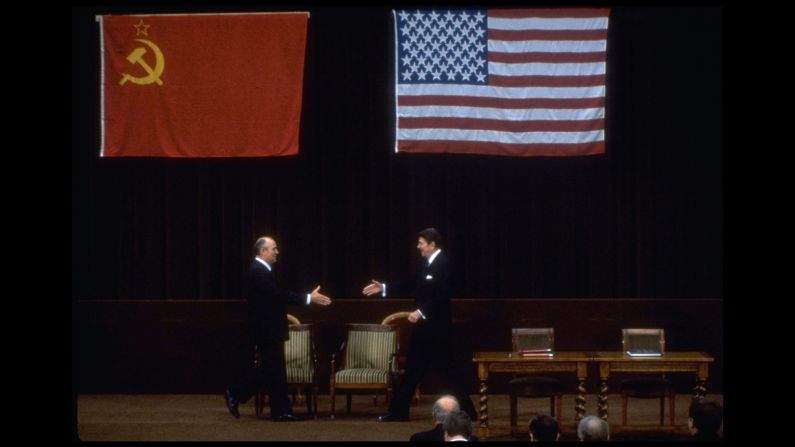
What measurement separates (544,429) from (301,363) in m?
5.22

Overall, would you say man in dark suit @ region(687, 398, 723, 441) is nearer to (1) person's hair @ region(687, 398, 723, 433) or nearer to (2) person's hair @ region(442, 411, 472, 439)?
(1) person's hair @ region(687, 398, 723, 433)

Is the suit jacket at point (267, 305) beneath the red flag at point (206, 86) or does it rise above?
beneath

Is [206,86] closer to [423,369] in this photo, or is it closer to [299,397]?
[299,397]

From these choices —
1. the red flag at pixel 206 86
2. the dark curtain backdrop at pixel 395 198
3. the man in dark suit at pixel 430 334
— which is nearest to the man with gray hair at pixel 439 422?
the man in dark suit at pixel 430 334

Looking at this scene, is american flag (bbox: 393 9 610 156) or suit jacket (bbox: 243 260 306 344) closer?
suit jacket (bbox: 243 260 306 344)

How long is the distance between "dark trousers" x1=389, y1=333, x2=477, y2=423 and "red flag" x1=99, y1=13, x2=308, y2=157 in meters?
2.75

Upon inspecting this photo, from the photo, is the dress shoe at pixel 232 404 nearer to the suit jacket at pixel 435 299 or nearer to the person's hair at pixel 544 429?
the suit jacket at pixel 435 299

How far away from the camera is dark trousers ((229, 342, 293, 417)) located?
10.9 meters

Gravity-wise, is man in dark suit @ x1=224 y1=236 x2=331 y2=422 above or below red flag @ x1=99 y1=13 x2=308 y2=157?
below

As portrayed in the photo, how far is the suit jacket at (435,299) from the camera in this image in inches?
430

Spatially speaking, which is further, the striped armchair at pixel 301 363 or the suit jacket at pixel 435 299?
the striped armchair at pixel 301 363

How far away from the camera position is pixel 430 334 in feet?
35.8

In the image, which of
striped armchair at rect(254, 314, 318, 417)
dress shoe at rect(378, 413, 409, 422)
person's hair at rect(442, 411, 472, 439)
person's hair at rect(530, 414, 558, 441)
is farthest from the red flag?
person's hair at rect(530, 414, 558, 441)

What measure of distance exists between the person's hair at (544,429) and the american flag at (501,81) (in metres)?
6.04
